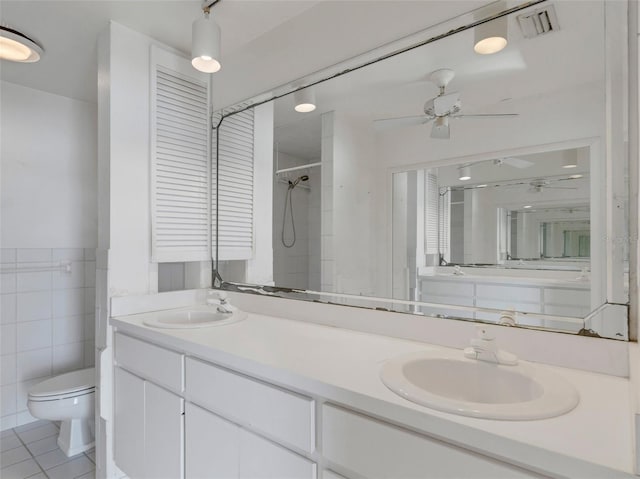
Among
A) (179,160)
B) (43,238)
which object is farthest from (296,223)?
(43,238)

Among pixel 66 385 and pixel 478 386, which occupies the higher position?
pixel 478 386

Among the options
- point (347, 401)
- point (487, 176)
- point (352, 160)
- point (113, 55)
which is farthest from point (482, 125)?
point (113, 55)

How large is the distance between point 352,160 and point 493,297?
812mm

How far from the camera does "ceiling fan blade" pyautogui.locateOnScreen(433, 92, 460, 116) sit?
4.40ft

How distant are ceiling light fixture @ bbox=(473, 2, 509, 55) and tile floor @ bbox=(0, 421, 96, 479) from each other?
2.73 metres

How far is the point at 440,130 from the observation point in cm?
138

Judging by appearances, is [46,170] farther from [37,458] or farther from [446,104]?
[446,104]

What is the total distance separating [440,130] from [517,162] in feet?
0.99

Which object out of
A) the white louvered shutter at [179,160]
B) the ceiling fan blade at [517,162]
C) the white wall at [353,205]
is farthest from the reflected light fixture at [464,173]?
the white louvered shutter at [179,160]

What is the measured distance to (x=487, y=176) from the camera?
1.33 metres

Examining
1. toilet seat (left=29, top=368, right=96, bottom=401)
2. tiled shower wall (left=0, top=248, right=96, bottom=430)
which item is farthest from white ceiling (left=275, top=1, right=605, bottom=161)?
tiled shower wall (left=0, top=248, right=96, bottom=430)

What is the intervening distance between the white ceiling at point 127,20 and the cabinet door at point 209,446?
5.83 feet

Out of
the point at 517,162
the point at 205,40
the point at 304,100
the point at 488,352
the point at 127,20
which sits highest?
the point at 127,20

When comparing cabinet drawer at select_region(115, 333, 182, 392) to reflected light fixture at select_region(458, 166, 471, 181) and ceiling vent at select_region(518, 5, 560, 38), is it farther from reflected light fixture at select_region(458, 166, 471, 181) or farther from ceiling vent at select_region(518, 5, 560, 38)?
ceiling vent at select_region(518, 5, 560, 38)
